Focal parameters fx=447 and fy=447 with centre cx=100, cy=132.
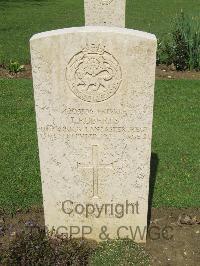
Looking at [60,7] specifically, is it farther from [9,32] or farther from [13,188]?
[13,188]

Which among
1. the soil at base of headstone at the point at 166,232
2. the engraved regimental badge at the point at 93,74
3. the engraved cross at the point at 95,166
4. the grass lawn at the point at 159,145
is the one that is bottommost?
the grass lawn at the point at 159,145

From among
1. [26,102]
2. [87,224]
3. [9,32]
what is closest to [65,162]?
[87,224]

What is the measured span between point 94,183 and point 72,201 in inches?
11.9

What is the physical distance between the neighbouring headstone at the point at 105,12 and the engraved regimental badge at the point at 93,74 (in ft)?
23.3

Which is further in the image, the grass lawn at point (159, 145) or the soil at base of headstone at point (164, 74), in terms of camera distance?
the soil at base of headstone at point (164, 74)

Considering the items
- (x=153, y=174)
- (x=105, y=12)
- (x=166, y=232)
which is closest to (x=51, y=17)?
(x=105, y=12)

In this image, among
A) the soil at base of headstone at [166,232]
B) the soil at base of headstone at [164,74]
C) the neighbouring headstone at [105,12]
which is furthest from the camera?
the neighbouring headstone at [105,12]

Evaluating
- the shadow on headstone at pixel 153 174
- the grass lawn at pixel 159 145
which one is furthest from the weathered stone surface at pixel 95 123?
the grass lawn at pixel 159 145

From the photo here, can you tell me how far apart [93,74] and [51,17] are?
45.4 ft

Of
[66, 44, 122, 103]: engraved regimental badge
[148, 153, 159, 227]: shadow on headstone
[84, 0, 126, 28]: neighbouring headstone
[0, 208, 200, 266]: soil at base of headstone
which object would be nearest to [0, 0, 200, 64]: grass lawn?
[84, 0, 126, 28]: neighbouring headstone

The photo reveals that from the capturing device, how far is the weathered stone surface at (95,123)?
3621 mm

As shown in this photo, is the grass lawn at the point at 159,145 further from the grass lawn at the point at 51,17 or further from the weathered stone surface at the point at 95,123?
the grass lawn at the point at 51,17

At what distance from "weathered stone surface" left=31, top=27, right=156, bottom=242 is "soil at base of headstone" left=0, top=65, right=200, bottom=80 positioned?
6041mm

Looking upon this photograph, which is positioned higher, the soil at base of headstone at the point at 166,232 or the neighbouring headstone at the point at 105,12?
the neighbouring headstone at the point at 105,12
